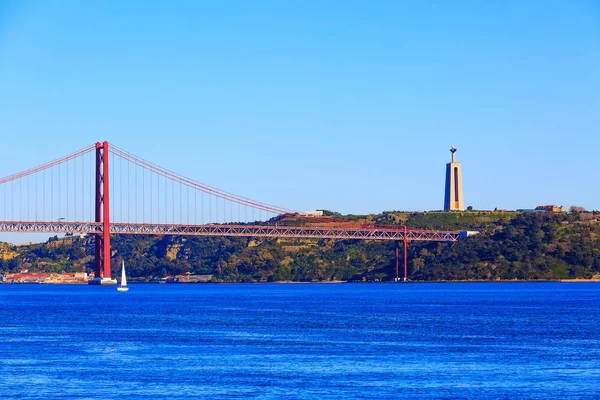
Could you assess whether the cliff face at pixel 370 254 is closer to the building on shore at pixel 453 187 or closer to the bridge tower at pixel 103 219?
the building on shore at pixel 453 187

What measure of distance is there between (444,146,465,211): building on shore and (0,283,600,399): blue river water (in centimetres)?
8194

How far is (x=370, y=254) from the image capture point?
136 m

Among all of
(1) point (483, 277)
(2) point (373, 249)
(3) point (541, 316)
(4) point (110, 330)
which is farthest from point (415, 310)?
(2) point (373, 249)

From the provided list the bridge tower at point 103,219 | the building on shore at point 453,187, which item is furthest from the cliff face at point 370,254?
the bridge tower at point 103,219

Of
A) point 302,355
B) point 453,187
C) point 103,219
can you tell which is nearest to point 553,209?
point 453,187

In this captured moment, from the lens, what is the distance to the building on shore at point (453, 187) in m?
143

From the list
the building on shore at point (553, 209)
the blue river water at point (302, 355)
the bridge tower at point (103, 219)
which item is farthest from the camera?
the building on shore at point (553, 209)

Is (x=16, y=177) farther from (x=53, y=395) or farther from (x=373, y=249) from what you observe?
(x=53, y=395)

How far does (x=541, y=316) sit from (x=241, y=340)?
20.4 metres

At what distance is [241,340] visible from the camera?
41.9 meters

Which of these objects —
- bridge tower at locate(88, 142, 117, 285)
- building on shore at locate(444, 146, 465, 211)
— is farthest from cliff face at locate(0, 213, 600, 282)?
bridge tower at locate(88, 142, 117, 285)

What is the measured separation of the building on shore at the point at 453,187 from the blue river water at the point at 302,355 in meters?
81.9

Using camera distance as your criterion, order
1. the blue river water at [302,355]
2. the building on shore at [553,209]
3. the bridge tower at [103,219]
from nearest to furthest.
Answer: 1. the blue river water at [302,355]
2. the bridge tower at [103,219]
3. the building on shore at [553,209]

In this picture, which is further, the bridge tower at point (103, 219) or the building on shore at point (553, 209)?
the building on shore at point (553, 209)
